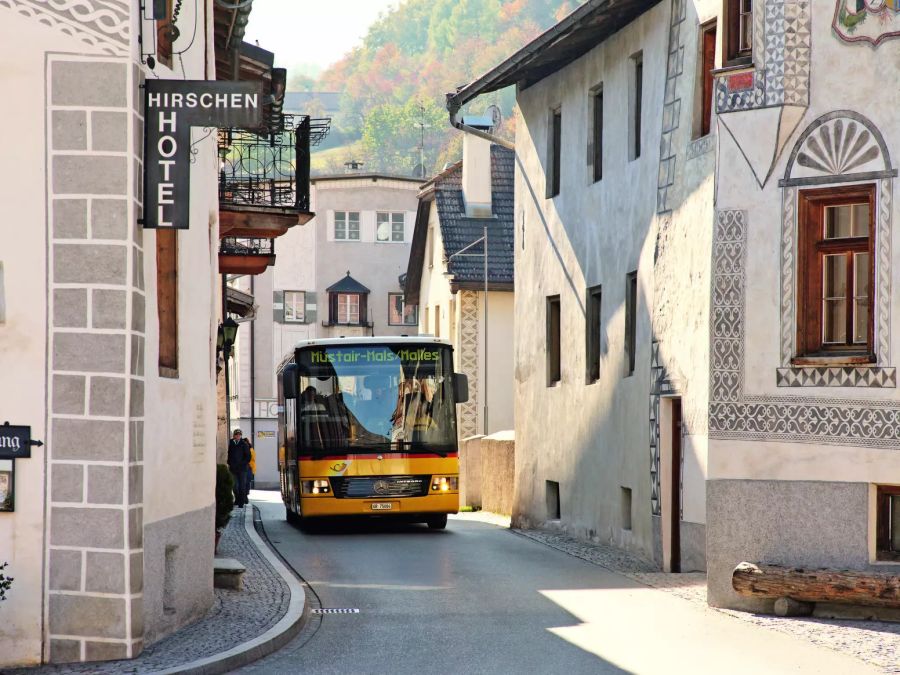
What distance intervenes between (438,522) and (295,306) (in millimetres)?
41387

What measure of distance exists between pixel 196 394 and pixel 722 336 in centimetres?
544

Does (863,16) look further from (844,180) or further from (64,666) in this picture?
(64,666)

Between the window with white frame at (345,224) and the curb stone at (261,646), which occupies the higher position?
the window with white frame at (345,224)

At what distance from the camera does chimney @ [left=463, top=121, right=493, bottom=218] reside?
1859 inches

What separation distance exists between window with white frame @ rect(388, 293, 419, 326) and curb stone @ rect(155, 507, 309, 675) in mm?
50423

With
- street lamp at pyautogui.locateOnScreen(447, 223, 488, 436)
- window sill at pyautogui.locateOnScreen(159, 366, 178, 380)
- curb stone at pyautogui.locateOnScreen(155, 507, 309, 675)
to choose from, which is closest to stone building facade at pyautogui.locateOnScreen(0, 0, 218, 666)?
curb stone at pyautogui.locateOnScreen(155, 507, 309, 675)

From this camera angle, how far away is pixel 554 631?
1404 centimetres

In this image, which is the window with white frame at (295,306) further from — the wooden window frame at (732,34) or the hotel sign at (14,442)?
the hotel sign at (14,442)

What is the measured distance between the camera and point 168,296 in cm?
1339

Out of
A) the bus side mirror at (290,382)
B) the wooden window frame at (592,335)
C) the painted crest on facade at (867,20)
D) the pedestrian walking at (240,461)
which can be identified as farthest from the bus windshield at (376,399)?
the painted crest on facade at (867,20)

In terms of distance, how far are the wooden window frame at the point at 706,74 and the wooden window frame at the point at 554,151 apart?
857 cm

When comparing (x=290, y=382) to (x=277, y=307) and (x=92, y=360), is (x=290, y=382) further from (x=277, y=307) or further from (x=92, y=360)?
(x=277, y=307)

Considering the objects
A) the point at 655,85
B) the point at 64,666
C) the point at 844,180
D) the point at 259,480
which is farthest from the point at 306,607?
the point at 259,480

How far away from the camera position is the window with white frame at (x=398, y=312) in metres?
67.9
